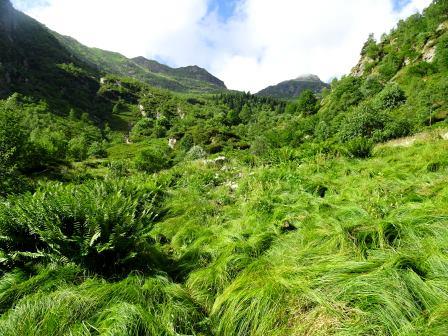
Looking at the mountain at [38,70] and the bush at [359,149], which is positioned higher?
the mountain at [38,70]

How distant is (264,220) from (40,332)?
11.0 ft

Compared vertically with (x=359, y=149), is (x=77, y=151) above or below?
below

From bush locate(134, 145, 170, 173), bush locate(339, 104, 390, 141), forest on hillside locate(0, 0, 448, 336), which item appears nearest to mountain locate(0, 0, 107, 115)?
bush locate(134, 145, 170, 173)

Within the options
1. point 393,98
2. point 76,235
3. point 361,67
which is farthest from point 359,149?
point 361,67

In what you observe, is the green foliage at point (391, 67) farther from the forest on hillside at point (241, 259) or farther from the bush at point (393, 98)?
the forest on hillside at point (241, 259)

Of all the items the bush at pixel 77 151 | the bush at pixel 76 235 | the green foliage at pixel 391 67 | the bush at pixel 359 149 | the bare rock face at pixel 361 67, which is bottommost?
the bush at pixel 77 151

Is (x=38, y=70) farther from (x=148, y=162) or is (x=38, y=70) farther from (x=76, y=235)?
(x=76, y=235)

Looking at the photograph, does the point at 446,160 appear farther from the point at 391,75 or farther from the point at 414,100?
the point at 391,75

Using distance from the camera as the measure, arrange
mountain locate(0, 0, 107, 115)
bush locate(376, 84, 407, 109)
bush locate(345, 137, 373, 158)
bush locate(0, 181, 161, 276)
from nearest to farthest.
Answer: bush locate(0, 181, 161, 276) → bush locate(345, 137, 373, 158) → bush locate(376, 84, 407, 109) → mountain locate(0, 0, 107, 115)

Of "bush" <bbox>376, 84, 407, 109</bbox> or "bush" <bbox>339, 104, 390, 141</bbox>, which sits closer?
"bush" <bbox>339, 104, 390, 141</bbox>

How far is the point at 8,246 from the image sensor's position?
11.8ft

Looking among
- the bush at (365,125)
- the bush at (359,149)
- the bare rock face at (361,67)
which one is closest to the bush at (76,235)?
the bush at (359,149)

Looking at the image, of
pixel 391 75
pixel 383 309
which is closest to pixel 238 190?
pixel 383 309

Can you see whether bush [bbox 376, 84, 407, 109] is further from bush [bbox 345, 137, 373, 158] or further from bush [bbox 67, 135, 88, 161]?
bush [bbox 67, 135, 88, 161]
